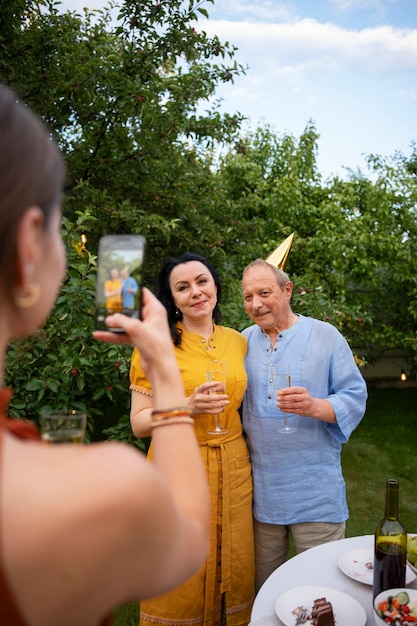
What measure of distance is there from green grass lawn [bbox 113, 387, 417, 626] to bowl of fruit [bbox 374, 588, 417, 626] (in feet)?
8.11

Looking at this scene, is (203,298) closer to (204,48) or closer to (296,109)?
(204,48)

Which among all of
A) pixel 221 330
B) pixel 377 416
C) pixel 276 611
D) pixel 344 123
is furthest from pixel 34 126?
pixel 377 416

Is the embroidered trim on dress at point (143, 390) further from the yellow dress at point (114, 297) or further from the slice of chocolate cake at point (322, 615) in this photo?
the yellow dress at point (114, 297)

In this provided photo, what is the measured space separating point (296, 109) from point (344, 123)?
1831 millimetres

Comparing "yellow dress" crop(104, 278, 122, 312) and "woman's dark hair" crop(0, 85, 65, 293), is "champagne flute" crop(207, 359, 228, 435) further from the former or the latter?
"woman's dark hair" crop(0, 85, 65, 293)

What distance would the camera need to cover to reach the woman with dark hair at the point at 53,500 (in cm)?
62

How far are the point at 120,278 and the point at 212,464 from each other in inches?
71.1

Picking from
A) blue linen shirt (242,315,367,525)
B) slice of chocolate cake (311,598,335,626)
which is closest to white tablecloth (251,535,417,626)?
slice of chocolate cake (311,598,335,626)

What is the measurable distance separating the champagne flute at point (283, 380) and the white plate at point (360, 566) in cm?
68

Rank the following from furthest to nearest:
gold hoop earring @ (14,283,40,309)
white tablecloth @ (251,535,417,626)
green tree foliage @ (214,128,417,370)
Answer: green tree foliage @ (214,128,417,370), white tablecloth @ (251,535,417,626), gold hoop earring @ (14,283,40,309)

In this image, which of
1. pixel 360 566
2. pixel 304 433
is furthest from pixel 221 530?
pixel 360 566

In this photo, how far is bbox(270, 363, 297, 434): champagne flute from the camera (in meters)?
2.56

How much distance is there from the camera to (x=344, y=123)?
8.43 m

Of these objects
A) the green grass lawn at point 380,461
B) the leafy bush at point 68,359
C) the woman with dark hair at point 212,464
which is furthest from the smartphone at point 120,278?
the green grass lawn at point 380,461
